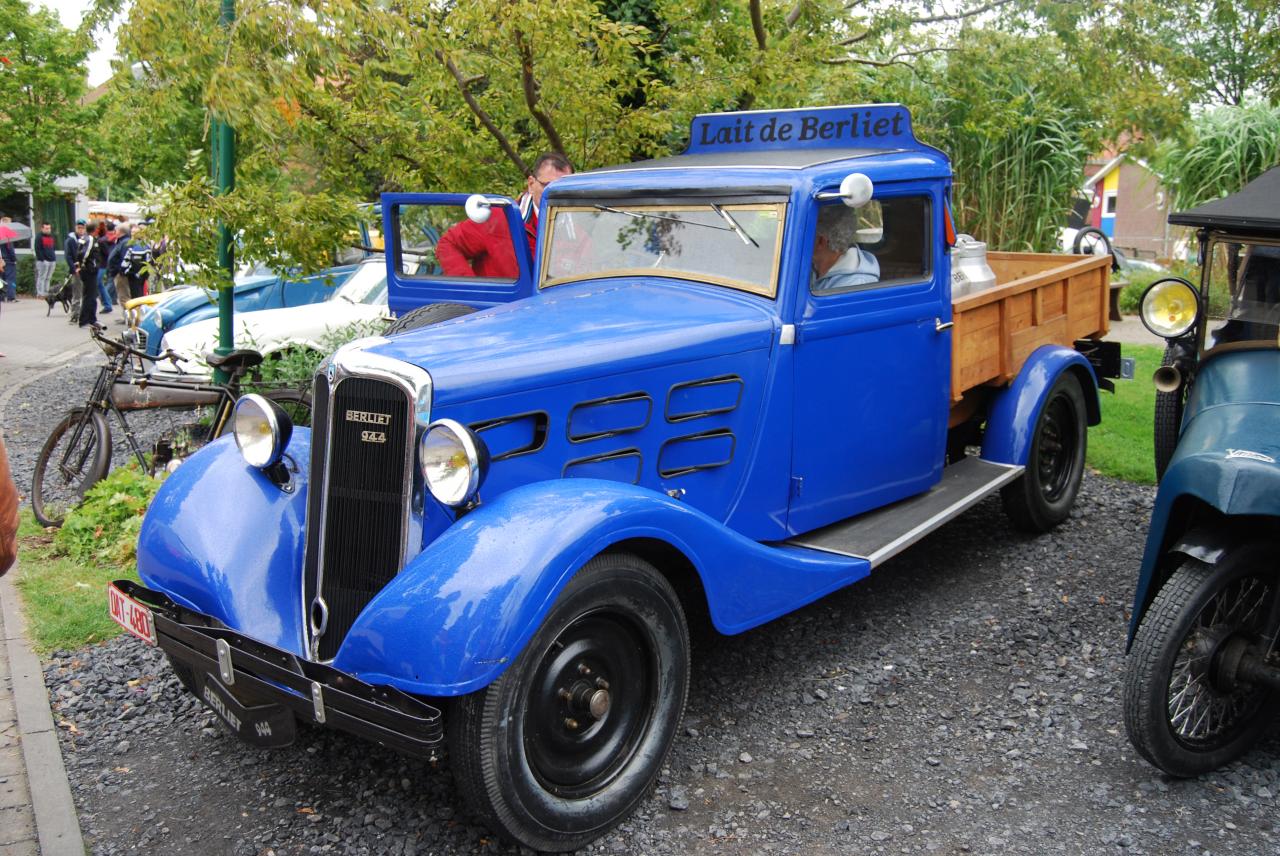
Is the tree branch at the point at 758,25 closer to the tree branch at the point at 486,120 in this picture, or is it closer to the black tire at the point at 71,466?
the tree branch at the point at 486,120

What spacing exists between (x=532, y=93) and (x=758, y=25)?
1.58 m

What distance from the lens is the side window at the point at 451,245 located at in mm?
5039

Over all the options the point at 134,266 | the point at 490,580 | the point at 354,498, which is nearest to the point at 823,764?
the point at 490,580

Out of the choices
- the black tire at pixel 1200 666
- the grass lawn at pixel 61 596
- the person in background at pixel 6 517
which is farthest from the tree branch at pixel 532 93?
the black tire at pixel 1200 666

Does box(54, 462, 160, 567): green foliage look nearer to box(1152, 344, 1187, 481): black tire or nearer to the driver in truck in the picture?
the driver in truck

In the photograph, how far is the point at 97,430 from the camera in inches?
253

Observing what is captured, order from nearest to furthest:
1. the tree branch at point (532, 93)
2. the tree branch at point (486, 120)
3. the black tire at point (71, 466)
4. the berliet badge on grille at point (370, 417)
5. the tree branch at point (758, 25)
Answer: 1. the berliet badge on grille at point (370, 417)
2. the tree branch at point (532, 93)
3. the tree branch at point (486, 120)
4. the black tire at point (71, 466)
5. the tree branch at point (758, 25)

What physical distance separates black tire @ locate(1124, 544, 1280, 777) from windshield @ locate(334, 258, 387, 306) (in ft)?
24.8

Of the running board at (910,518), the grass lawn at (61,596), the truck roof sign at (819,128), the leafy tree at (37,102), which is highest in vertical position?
the leafy tree at (37,102)

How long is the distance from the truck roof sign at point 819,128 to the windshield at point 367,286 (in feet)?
16.9

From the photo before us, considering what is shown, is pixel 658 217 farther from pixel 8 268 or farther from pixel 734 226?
pixel 8 268

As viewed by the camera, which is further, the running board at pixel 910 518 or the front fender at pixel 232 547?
the running board at pixel 910 518

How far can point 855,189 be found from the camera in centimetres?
395

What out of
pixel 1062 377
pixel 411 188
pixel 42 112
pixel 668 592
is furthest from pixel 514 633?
pixel 42 112
